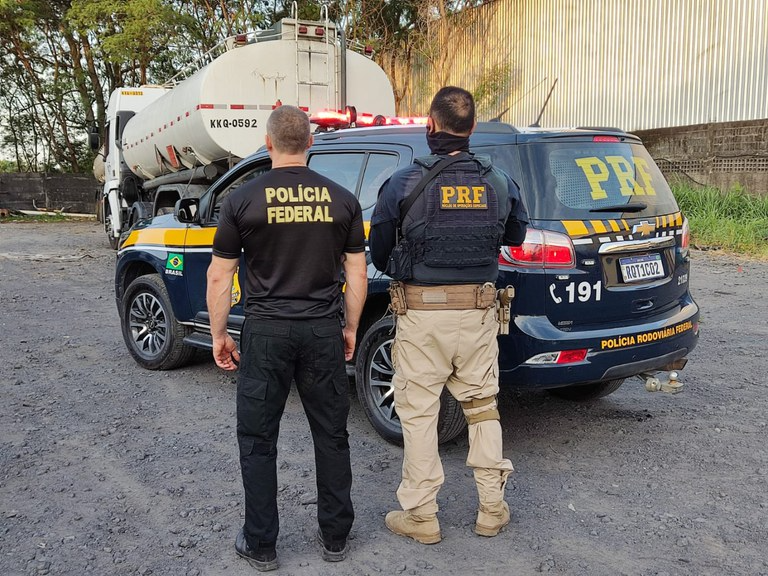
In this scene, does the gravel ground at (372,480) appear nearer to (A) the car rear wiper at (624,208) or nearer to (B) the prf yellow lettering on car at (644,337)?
(B) the prf yellow lettering on car at (644,337)

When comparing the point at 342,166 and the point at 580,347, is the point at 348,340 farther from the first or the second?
the point at 342,166

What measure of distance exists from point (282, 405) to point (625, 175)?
2.30 metres

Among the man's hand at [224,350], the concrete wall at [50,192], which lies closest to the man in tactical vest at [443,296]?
the man's hand at [224,350]

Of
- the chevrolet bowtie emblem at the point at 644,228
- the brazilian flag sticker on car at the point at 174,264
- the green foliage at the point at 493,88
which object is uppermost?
the green foliage at the point at 493,88

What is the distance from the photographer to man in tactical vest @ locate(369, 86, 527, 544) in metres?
3.10

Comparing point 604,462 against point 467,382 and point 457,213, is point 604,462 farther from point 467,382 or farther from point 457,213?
point 457,213

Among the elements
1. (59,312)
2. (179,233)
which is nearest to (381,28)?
(59,312)

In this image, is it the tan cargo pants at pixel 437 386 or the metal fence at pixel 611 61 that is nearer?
the tan cargo pants at pixel 437 386

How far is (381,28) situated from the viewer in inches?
803

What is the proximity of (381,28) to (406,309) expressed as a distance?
18.7 m

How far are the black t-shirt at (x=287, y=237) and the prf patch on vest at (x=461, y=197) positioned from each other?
0.39 m

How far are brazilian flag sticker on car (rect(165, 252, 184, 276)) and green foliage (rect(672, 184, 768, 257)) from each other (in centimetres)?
942

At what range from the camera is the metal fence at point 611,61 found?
1344cm

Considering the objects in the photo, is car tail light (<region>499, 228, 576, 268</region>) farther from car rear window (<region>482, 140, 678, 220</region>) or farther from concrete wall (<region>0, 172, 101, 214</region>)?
concrete wall (<region>0, 172, 101, 214</region>)
